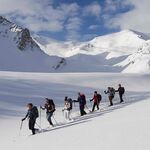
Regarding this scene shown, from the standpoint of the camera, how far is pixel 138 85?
54.5 metres

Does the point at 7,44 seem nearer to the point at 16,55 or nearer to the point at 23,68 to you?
the point at 16,55

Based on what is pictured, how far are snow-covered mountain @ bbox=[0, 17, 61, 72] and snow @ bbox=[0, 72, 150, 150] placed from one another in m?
91.5

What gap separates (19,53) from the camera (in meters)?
163

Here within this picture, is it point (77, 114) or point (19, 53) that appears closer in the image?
point (77, 114)

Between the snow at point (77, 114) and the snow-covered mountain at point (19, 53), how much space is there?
300ft

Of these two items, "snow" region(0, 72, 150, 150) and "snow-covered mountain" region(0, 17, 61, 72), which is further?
"snow-covered mountain" region(0, 17, 61, 72)

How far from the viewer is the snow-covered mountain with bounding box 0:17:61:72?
150m

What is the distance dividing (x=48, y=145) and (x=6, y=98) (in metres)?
21.8

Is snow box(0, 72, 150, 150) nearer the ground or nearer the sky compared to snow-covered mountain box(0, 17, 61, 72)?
nearer the ground

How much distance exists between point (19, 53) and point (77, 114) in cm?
13708

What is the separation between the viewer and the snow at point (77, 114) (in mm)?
15797

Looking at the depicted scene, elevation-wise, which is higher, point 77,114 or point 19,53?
point 19,53

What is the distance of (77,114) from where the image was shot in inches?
1101

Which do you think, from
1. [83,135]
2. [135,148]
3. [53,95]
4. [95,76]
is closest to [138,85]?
[95,76]
